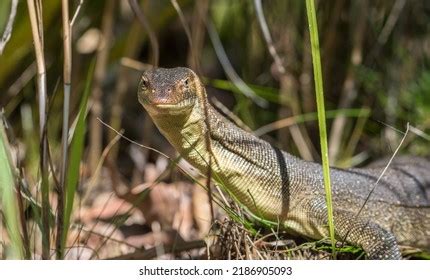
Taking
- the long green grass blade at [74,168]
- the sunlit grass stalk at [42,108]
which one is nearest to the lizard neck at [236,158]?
the long green grass blade at [74,168]

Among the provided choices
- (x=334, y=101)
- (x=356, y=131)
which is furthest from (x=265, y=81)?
(x=356, y=131)

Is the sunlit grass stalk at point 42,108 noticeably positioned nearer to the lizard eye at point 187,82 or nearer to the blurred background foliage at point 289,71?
the lizard eye at point 187,82

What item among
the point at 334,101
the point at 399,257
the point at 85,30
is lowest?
the point at 399,257

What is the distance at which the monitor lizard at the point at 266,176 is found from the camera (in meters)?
3.08

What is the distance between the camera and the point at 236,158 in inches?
131

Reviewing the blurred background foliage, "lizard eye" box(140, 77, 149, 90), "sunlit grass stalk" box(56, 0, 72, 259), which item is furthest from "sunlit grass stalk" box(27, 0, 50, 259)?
the blurred background foliage

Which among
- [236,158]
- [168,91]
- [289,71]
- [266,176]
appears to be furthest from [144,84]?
[289,71]

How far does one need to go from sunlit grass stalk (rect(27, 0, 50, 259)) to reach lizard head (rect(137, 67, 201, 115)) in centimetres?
44

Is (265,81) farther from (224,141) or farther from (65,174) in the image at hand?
(65,174)

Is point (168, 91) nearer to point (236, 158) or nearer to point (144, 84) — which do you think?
point (144, 84)

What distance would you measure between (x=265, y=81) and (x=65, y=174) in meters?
2.81

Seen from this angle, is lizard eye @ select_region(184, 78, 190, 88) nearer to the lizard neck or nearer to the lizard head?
the lizard head

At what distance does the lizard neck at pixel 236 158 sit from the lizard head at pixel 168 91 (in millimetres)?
78
